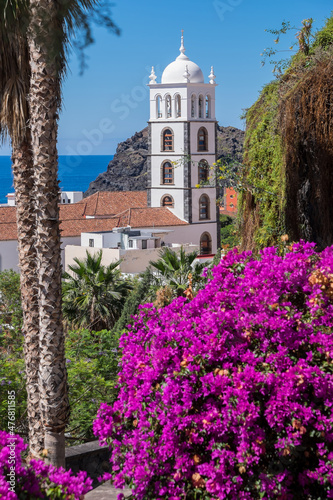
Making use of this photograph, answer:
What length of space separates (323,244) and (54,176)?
10.1 ft

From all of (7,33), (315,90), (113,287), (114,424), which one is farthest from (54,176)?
(113,287)

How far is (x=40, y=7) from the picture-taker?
5609 mm

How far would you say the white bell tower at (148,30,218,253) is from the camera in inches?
2633

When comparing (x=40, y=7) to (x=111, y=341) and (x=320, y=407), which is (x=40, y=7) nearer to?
(x=320, y=407)

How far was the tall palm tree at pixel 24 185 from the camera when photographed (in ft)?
23.4

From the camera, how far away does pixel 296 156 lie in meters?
7.32

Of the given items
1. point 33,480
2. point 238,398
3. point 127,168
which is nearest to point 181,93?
point 238,398

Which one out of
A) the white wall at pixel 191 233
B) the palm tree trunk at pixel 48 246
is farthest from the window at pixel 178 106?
the palm tree trunk at pixel 48 246

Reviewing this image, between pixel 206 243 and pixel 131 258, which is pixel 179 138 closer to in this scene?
pixel 206 243

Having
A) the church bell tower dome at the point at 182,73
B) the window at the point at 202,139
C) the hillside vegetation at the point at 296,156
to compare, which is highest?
the church bell tower dome at the point at 182,73

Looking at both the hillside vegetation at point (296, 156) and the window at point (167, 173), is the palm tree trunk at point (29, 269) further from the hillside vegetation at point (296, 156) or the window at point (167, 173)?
the window at point (167, 173)

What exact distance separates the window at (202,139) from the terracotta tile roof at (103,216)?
7477mm

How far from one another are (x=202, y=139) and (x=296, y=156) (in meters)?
62.0

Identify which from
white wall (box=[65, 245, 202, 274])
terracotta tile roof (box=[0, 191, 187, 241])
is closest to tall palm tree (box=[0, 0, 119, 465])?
white wall (box=[65, 245, 202, 274])
